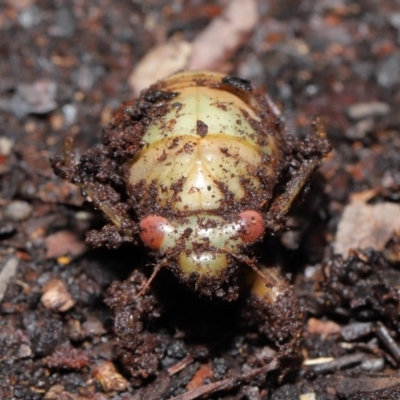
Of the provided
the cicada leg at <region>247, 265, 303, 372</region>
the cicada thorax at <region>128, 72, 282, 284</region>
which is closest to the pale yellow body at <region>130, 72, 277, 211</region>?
the cicada thorax at <region>128, 72, 282, 284</region>

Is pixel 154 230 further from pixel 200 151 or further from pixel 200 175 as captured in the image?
pixel 200 151

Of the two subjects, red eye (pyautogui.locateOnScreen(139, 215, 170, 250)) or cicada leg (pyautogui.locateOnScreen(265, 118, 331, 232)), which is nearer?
red eye (pyautogui.locateOnScreen(139, 215, 170, 250))

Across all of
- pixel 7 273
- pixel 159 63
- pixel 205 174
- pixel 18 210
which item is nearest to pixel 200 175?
pixel 205 174

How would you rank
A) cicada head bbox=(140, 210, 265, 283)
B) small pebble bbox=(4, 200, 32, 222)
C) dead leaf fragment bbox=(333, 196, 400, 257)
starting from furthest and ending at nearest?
1. small pebble bbox=(4, 200, 32, 222)
2. dead leaf fragment bbox=(333, 196, 400, 257)
3. cicada head bbox=(140, 210, 265, 283)

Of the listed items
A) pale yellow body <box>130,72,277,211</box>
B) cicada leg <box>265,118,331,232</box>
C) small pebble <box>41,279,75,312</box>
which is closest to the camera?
pale yellow body <box>130,72,277,211</box>

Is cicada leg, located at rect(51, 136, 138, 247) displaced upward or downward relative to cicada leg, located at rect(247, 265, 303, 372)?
upward

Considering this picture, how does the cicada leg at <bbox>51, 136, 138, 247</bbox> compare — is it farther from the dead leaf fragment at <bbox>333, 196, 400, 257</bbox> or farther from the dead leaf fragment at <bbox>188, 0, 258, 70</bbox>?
the dead leaf fragment at <bbox>188, 0, 258, 70</bbox>
